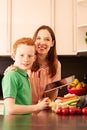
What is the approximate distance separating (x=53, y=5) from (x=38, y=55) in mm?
691

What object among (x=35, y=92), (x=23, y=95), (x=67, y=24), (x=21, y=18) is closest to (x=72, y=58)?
(x=67, y=24)

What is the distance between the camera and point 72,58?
3488 mm

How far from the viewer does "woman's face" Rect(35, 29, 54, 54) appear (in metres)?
2.70

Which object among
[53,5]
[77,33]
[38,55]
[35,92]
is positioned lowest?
[35,92]

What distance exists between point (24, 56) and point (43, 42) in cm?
114

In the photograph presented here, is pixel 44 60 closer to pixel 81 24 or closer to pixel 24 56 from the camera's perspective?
pixel 81 24

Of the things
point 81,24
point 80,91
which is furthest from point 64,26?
point 80,91

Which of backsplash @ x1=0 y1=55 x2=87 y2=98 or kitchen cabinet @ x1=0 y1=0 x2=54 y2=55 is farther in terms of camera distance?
backsplash @ x1=0 y1=55 x2=87 y2=98

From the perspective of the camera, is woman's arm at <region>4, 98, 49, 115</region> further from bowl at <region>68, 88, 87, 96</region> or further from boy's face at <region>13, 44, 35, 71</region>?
bowl at <region>68, 88, 87, 96</region>

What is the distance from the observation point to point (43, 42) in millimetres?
2748

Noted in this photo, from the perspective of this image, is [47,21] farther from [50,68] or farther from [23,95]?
[23,95]

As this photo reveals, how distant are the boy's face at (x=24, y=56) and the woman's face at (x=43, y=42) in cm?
104

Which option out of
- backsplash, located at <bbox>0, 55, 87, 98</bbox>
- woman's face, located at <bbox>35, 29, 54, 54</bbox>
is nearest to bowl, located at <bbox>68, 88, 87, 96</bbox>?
woman's face, located at <bbox>35, 29, 54, 54</bbox>

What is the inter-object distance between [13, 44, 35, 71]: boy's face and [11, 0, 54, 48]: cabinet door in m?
1.59
